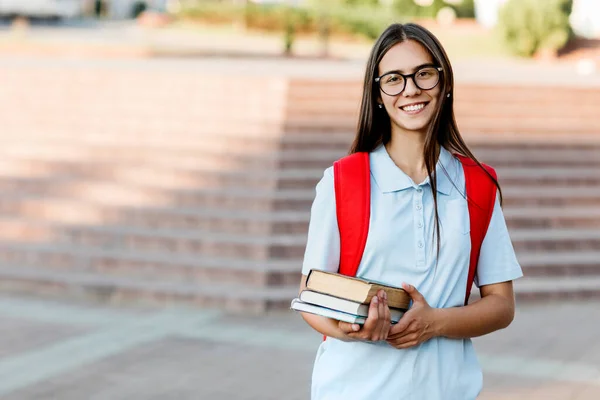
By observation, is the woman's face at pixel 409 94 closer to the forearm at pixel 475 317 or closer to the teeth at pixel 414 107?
the teeth at pixel 414 107

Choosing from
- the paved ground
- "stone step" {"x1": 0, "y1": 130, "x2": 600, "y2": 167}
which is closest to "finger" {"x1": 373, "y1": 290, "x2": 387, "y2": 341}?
the paved ground

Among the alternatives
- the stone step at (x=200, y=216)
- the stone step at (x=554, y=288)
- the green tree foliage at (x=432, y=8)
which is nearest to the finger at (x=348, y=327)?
the stone step at (x=200, y=216)

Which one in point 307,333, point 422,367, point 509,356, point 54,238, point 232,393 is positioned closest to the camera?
point 422,367

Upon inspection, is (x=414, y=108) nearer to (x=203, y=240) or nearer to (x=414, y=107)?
(x=414, y=107)

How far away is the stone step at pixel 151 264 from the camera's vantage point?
830 centimetres

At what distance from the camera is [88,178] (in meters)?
10.0

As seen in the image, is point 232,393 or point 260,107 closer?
point 232,393

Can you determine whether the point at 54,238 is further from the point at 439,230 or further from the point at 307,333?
the point at 439,230

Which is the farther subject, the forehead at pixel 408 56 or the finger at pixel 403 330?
the forehead at pixel 408 56

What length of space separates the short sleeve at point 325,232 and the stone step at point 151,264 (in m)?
6.03

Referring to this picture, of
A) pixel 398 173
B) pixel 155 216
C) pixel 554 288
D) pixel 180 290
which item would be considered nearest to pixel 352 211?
pixel 398 173

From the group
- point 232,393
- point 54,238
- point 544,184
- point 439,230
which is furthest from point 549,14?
point 439,230

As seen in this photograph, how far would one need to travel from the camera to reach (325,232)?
222 cm

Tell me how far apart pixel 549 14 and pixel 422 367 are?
24369 mm
